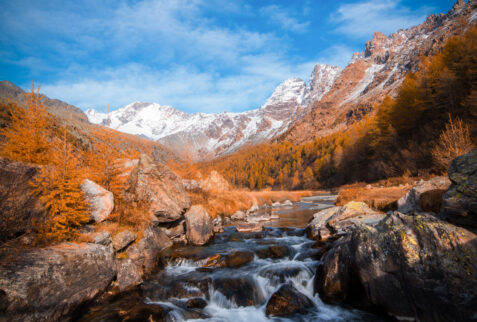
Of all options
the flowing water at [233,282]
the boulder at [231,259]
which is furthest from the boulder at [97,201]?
A: the boulder at [231,259]

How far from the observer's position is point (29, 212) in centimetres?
770

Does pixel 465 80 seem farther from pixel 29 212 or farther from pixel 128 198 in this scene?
pixel 29 212

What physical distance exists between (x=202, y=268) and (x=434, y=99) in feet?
163

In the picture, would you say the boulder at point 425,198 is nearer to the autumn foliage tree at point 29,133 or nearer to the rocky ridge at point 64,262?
the rocky ridge at point 64,262

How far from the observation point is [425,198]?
40.3ft

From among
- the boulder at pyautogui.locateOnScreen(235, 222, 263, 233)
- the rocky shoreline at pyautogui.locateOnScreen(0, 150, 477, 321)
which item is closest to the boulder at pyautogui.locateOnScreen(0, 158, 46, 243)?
the rocky shoreline at pyautogui.locateOnScreen(0, 150, 477, 321)

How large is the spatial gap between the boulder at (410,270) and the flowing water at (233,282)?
938 millimetres

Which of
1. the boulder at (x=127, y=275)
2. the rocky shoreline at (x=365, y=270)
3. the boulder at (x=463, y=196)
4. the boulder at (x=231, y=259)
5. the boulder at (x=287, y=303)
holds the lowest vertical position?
the boulder at (x=287, y=303)

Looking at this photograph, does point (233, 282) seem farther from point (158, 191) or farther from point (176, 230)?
point (158, 191)

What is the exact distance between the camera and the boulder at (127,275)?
9.45m

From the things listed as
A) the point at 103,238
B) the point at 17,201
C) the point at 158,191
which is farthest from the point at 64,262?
the point at 158,191

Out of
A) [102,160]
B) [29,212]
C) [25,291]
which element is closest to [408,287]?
[25,291]

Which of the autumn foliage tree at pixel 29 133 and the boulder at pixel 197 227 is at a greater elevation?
the autumn foliage tree at pixel 29 133

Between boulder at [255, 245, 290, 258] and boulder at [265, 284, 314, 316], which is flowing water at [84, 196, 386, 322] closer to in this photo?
boulder at [255, 245, 290, 258]
